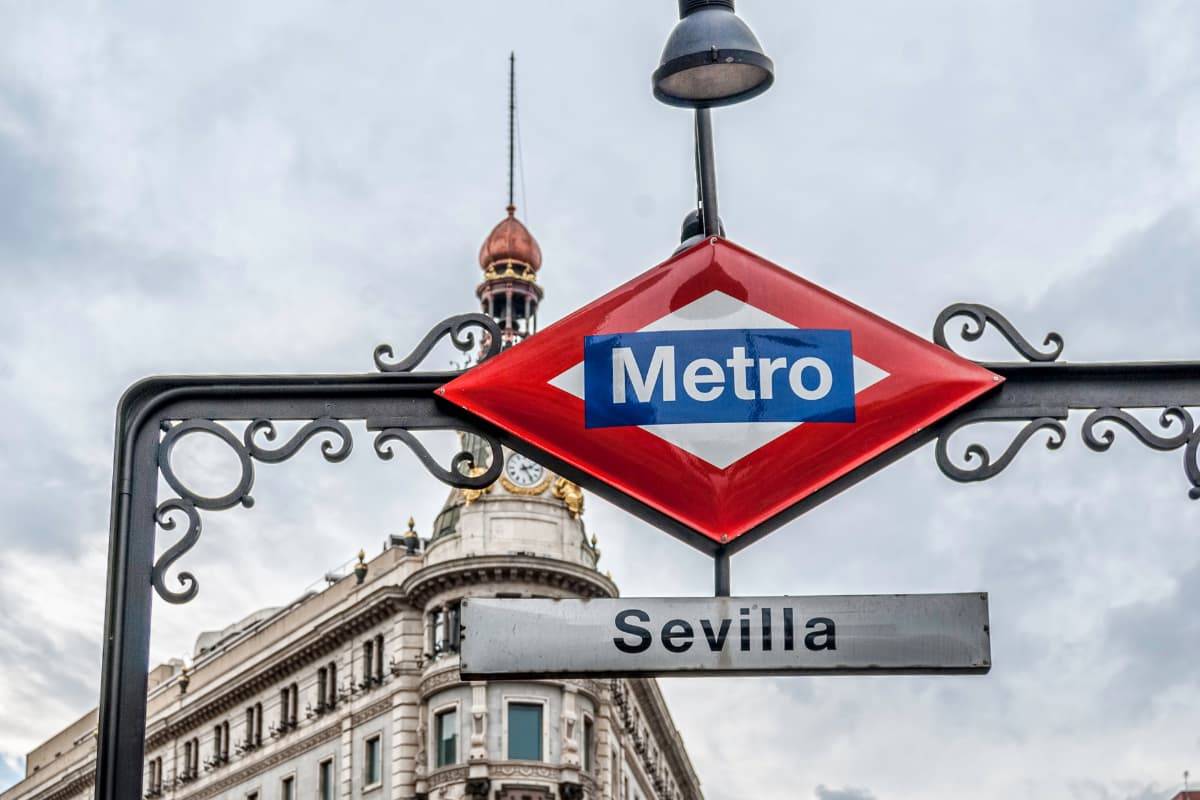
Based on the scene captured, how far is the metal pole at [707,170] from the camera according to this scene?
745 cm

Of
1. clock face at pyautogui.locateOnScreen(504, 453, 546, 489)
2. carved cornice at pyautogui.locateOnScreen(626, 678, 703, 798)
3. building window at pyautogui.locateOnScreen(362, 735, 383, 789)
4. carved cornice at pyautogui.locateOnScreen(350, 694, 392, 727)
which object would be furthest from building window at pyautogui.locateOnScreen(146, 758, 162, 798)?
clock face at pyautogui.locateOnScreen(504, 453, 546, 489)

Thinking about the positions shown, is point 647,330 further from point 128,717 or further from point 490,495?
point 490,495

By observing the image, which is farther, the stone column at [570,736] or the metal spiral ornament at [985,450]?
the stone column at [570,736]

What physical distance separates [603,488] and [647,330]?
1.83 feet

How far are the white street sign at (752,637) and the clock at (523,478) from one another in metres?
59.1

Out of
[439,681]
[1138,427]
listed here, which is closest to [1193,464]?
[1138,427]

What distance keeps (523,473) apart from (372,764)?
418 inches

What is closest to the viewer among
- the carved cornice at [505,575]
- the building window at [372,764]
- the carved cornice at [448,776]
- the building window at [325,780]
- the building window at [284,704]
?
the carved cornice at [448,776]

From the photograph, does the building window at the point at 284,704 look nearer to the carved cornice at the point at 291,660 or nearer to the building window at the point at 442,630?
the carved cornice at the point at 291,660

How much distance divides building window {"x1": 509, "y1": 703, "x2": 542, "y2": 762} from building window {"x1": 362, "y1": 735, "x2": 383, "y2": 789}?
518 centimetres

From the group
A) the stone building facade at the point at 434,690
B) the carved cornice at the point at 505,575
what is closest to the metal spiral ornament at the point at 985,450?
the stone building facade at the point at 434,690

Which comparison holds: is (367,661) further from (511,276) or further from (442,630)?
(511,276)

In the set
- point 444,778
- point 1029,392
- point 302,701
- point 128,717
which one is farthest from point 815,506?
point 302,701

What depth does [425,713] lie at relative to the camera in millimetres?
65750
